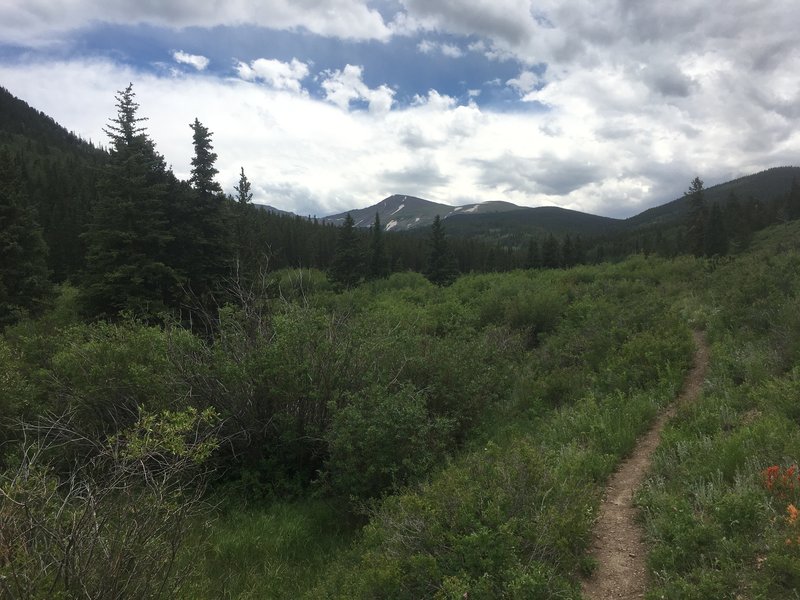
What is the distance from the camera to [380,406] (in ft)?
20.4

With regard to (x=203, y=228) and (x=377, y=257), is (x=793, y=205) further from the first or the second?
(x=203, y=228)

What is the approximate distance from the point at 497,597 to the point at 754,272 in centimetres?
1212

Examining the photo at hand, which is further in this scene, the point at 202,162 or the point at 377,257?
the point at 377,257

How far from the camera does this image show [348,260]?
4072 cm

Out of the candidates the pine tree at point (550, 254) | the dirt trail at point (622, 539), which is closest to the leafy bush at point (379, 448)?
the dirt trail at point (622, 539)

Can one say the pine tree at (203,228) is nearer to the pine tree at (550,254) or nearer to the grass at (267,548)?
the grass at (267,548)

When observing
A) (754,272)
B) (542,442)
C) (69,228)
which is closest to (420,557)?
(542,442)

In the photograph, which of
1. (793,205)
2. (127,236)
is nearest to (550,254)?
(793,205)

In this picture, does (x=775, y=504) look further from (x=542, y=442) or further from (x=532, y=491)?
(x=542, y=442)

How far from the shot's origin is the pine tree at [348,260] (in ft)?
132

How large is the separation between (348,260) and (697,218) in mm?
38046

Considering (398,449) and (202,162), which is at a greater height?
(202,162)

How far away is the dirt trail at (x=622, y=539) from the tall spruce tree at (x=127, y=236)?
18.0 meters

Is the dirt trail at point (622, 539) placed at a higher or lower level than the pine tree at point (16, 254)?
lower
